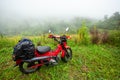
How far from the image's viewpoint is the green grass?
177 inches

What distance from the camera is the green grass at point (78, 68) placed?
4.51 m

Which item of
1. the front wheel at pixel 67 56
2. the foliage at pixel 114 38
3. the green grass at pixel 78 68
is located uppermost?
the foliage at pixel 114 38

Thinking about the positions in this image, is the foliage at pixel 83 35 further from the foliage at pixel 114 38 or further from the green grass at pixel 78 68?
the foliage at pixel 114 38

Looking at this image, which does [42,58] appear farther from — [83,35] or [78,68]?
[83,35]

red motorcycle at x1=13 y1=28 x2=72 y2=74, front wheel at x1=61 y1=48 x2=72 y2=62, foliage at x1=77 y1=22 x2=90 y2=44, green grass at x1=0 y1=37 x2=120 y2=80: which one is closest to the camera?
red motorcycle at x1=13 y1=28 x2=72 y2=74

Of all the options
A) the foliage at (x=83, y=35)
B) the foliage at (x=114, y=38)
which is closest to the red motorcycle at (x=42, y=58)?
the foliage at (x=83, y=35)

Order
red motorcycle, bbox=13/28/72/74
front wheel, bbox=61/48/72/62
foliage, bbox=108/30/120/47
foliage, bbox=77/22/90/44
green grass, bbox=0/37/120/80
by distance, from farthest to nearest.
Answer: foliage, bbox=108/30/120/47, foliage, bbox=77/22/90/44, front wheel, bbox=61/48/72/62, green grass, bbox=0/37/120/80, red motorcycle, bbox=13/28/72/74

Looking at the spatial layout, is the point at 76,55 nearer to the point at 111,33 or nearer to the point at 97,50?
the point at 97,50

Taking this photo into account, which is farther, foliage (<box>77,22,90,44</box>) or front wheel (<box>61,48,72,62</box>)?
foliage (<box>77,22,90,44</box>)

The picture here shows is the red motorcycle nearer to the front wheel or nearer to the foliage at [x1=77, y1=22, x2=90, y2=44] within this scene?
the front wheel

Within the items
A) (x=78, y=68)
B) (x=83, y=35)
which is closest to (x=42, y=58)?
(x=78, y=68)

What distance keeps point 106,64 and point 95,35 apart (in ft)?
9.11

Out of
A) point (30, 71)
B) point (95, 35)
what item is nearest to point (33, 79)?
point (30, 71)

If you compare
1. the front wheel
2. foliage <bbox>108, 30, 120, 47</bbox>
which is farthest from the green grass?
foliage <bbox>108, 30, 120, 47</bbox>
